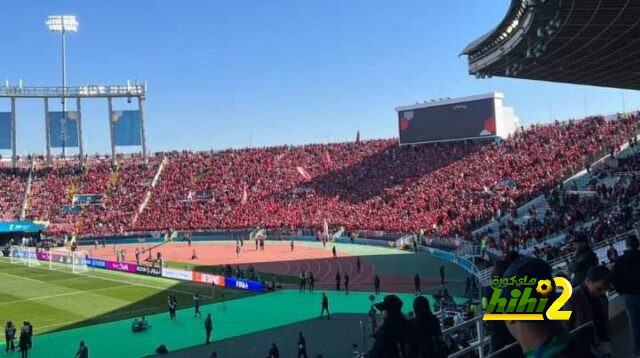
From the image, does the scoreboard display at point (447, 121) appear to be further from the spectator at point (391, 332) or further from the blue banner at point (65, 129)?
the spectator at point (391, 332)

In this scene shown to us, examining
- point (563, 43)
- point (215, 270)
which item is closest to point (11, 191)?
point (215, 270)

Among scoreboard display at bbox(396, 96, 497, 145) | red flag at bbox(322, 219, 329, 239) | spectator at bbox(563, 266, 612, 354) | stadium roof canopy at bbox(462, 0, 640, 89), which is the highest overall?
Answer: scoreboard display at bbox(396, 96, 497, 145)

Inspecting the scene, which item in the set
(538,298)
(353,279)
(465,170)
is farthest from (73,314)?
(465,170)

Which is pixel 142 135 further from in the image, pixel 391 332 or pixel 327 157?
pixel 391 332

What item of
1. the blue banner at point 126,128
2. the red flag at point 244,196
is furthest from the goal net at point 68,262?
the blue banner at point 126,128

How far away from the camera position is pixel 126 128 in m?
79.7

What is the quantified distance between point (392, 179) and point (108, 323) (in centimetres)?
3992

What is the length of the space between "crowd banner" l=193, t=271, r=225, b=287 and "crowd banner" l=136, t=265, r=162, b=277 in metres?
3.66

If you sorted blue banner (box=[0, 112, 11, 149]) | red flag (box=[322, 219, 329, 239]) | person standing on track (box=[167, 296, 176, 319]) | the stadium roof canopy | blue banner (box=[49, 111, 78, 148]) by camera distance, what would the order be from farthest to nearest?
blue banner (box=[49, 111, 78, 148]) < blue banner (box=[0, 112, 11, 149]) < red flag (box=[322, 219, 329, 239]) < person standing on track (box=[167, 296, 176, 319]) < the stadium roof canopy

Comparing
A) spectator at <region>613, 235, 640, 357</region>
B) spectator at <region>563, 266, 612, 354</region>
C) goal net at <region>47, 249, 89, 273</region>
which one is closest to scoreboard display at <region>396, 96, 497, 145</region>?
goal net at <region>47, 249, 89, 273</region>

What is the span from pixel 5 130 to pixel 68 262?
3869 centimetres

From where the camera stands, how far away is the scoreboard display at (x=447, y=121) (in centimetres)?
5919

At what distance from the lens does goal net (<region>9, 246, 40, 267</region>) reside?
49350 millimetres

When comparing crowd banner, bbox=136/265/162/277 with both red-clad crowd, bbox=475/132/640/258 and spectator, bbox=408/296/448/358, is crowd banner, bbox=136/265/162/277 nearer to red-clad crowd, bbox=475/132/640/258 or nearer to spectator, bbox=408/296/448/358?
red-clad crowd, bbox=475/132/640/258
